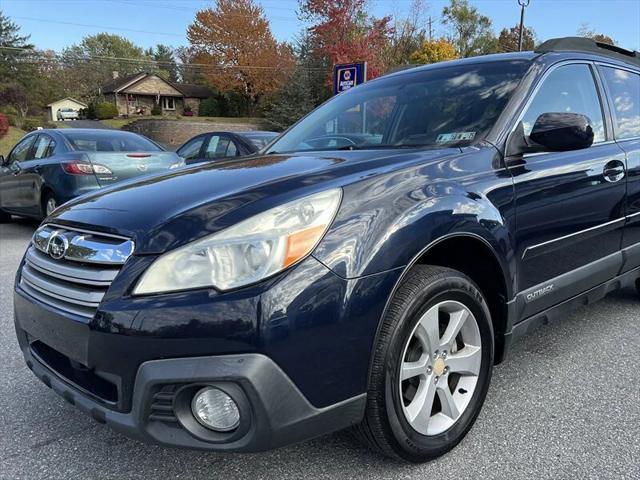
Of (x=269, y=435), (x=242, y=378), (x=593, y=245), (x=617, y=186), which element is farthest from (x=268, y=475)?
(x=617, y=186)

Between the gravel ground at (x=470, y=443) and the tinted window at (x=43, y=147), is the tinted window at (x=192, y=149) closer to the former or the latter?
the tinted window at (x=43, y=147)

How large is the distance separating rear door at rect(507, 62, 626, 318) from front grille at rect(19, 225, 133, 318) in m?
1.72

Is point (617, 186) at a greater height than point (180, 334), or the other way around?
point (617, 186)

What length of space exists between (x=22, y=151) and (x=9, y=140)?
31.7 meters

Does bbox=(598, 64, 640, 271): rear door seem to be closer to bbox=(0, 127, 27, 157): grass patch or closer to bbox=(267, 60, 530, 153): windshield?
bbox=(267, 60, 530, 153): windshield

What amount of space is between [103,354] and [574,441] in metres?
1.96

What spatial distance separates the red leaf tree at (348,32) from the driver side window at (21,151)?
2640cm

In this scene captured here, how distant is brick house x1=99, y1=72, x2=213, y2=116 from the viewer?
65.8 metres

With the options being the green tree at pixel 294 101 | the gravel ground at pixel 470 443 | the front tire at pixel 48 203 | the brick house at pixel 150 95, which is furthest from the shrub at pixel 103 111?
the gravel ground at pixel 470 443

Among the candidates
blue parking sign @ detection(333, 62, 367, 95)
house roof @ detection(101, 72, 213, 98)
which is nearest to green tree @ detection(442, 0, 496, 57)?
house roof @ detection(101, 72, 213, 98)

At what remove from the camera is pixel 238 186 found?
2.07 metres

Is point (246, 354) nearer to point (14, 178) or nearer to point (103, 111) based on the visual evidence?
point (14, 178)

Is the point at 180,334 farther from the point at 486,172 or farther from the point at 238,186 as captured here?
the point at 486,172

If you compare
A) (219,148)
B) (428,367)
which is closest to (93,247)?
(428,367)
